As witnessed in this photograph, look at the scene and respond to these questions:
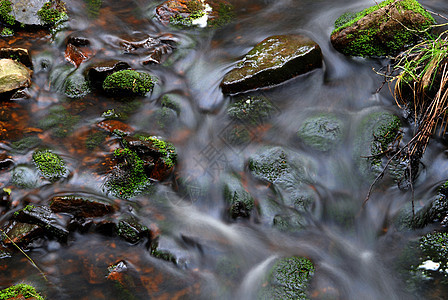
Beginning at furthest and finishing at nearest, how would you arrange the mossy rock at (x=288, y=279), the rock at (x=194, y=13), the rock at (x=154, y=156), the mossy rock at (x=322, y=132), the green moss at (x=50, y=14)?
the rock at (x=194, y=13) → the green moss at (x=50, y=14) → the mossy rock at (x=322, y=132) → the rock at (x=154, y=156) → the mossy rock at (x=288, y=279)

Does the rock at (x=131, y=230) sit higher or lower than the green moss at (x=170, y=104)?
lower

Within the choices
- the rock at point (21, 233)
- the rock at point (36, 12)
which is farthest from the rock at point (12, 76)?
the rock at point (21, 233)

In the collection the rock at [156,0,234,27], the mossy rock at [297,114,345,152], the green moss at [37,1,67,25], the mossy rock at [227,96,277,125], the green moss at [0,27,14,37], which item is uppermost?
the green moss at [37,1,67,25]

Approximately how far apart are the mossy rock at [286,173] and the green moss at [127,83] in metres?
2.29

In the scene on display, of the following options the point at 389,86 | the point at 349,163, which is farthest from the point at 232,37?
the point at 349,163

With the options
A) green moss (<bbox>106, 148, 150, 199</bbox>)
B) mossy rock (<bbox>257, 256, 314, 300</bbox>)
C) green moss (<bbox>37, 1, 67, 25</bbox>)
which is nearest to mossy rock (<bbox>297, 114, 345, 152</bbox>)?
mossy rock (<bbox>257, 256, 314, 300</bbox>)

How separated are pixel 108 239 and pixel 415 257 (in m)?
3.65

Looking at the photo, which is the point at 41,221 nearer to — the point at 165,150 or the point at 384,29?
the point at 165,150

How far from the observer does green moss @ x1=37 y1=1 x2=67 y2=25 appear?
7.53 m

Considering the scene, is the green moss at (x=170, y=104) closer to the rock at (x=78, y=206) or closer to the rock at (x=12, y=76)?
the rock at (x=78, y=206)

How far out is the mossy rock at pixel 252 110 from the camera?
6.10 m

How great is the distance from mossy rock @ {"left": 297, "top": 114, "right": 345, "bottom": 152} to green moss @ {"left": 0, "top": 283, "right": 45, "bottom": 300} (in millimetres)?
3924

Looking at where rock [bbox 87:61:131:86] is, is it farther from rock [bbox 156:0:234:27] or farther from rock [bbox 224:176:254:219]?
rock [bbox 224:176:254:219]

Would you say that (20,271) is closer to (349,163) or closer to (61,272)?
(61,272)
